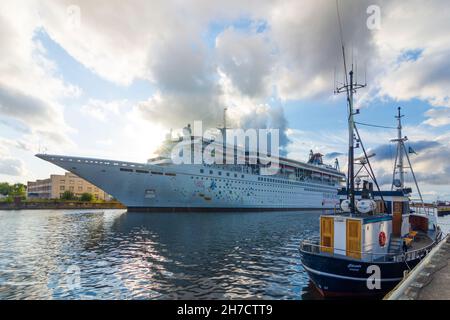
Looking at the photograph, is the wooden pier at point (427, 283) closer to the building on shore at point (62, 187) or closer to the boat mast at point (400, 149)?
the boat mast at point (400, 149)

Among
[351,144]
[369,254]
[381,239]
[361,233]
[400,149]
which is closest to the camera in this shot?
[369,254]

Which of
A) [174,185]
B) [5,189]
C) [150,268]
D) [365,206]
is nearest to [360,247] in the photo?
[365,206]

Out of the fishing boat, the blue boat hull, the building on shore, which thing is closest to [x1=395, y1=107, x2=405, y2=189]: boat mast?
the fishing boat

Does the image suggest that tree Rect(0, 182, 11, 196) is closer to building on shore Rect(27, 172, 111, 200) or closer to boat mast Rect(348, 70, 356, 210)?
building on shore Rect(27, 172, 111, 200)

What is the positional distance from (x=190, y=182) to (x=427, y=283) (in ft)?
144

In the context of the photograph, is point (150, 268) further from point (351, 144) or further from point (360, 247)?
point (351, 144)

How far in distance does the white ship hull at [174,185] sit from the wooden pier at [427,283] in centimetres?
4209

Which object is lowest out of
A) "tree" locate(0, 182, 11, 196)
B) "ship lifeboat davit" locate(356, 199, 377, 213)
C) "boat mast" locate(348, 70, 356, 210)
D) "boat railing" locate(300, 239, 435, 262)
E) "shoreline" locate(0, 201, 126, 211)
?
"shoreline" locate(0, 201, 126, 211)

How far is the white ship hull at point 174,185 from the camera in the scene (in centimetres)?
4441

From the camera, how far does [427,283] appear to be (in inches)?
340

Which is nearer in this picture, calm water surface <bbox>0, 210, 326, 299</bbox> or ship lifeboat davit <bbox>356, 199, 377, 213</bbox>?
calm water surface <bbox>0, 210, 326, 299</bbox>

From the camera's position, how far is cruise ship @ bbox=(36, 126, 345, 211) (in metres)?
44.8

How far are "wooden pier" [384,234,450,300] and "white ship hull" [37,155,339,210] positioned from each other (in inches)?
1657
